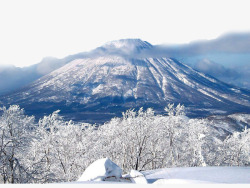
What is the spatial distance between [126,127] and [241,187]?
16699mm

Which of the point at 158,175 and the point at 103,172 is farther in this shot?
the point at 158,175

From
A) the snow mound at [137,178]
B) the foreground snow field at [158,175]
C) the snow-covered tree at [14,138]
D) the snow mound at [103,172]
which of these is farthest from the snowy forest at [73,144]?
the snow mound at [137,178]

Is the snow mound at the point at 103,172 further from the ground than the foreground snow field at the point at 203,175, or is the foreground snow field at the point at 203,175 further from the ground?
the snow mound at the point at 103,172

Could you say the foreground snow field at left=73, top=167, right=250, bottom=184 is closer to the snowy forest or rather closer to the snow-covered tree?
the snowy forest

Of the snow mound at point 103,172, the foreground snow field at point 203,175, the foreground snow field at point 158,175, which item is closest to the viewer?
the foreground snow field at point 203,175

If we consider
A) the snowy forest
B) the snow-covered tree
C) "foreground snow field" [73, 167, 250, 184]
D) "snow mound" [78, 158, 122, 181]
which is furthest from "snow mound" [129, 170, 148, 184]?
the snow-covered tree

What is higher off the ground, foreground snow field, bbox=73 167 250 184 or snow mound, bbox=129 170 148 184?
snow mound, bbox=129 170 148 184

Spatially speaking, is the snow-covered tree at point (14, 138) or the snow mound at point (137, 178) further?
the snow-covered tree at point (14, 138)

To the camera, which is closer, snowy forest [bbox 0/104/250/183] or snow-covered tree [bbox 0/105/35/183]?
snow-covered tree [bbox 0/105/35/183]

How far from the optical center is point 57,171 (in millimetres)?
24453

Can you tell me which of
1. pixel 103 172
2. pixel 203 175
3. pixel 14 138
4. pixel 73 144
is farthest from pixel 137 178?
pixel 73 144

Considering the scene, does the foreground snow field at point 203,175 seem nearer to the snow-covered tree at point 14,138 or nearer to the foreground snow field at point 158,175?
the foreground snow field at point 158,175

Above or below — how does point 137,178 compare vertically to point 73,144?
above

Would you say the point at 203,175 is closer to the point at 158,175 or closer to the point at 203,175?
the point at 203,175
